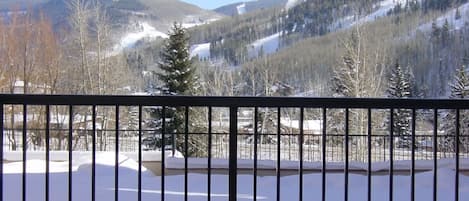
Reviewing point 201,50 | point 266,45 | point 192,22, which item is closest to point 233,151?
point 201,50

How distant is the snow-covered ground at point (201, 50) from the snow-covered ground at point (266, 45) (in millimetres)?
2059

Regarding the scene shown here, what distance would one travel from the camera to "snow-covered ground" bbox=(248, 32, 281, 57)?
2178cm

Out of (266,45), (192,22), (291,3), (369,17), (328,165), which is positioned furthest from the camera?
(291,3)

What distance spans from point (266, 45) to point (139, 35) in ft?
17.8

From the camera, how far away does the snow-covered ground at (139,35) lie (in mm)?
18547

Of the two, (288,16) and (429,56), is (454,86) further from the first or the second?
(288,16)

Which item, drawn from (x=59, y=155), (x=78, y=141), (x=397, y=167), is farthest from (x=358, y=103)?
(x=78, y=141)

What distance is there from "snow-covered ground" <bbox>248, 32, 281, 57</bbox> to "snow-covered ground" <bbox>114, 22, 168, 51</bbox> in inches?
168

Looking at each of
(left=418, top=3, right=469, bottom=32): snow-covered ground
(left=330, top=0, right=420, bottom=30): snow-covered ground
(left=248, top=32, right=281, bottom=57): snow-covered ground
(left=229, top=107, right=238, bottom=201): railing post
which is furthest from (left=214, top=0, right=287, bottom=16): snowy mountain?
(left=229, top=107, right=238, bottom=201): railing post

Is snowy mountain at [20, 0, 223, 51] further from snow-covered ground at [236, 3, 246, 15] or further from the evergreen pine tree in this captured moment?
snow-covered ground at [236, 3, 246, 15]

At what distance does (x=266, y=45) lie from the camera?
22906 mm

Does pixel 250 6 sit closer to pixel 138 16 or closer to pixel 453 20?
pixel 138 16

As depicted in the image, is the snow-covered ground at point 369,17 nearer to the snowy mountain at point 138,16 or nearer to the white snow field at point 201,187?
the snowy mountain at point 138,16

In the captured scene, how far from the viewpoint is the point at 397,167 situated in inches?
307
